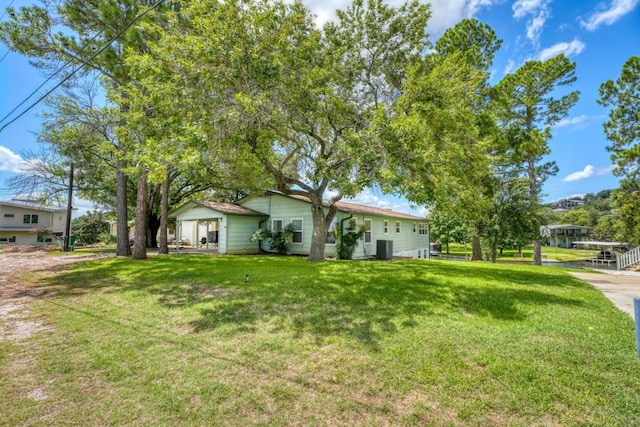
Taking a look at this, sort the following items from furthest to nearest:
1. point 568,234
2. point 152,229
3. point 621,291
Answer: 1. point 568,234
2. point 152,229
3. point 621,291

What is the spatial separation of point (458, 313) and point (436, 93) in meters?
7.11

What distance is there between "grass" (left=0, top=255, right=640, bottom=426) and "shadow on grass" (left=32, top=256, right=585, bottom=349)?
54 millimetres

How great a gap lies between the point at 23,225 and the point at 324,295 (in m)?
39.9

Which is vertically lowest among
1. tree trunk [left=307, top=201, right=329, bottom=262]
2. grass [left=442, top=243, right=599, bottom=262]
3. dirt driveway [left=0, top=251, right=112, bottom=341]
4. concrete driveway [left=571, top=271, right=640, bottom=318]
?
grass [left=442, top=243, right=599, bottom=262]

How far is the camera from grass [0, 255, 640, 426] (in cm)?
278

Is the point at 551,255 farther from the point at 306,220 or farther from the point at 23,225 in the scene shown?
the point at 23,225

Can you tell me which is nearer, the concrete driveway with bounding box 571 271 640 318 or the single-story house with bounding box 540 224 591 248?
the concrete driveway with bounding box 571 271 640 318

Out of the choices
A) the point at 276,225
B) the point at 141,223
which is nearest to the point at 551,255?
the point at 276,225

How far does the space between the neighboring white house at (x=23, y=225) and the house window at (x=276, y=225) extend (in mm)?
24073

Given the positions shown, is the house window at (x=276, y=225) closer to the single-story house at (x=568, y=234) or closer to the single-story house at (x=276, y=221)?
the single-story house at (x=276, y=221)

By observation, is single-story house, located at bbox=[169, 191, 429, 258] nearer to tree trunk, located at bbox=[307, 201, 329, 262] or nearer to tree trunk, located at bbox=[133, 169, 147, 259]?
tree trunk, located at bbox=[307, 201, 329, 262]

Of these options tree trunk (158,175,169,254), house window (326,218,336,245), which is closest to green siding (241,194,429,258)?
house window (326,218,336,245)

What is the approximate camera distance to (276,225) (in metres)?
18.7

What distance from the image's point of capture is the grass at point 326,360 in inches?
109
